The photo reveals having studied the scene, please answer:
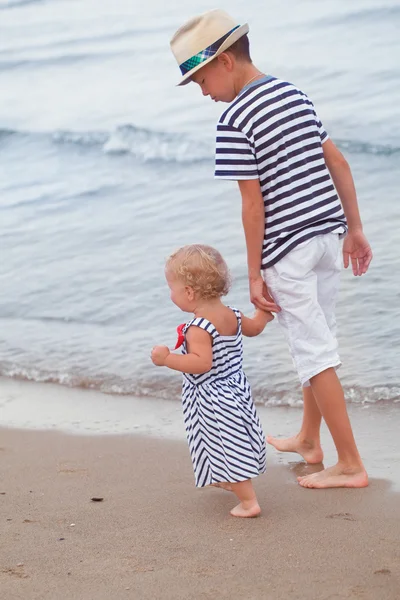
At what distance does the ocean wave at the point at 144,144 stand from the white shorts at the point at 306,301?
6495 millimetres

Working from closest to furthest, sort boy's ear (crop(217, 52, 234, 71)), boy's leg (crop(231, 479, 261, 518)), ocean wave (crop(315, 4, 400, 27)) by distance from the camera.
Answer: boy's leg (crop(231, 479, 261, 518)) < boy's ear (crop(217, 52, 234, 71)) < ocean wave (crop(315, 4, 400, 27))

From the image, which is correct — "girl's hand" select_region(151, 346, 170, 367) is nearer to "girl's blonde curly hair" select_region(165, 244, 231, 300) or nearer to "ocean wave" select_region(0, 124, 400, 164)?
"girl's blonde curly hair" select_region(165, 244, 231, 300)

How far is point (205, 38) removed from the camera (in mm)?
3289

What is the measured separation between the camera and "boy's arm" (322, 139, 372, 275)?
11.5 feet

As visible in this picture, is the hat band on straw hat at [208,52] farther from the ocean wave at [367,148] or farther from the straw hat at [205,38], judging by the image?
the ocean wave at [367,148]

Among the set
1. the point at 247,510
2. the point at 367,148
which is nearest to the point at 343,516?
the point at 247,510

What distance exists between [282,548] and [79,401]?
6.96 feet

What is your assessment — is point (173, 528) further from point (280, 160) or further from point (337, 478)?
point (280, 160)

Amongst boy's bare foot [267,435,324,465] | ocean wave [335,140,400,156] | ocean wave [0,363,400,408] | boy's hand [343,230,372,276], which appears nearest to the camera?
boy's hand [343,230,372,276]

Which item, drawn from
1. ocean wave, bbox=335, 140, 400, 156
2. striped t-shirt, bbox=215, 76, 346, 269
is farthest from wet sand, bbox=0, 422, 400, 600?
ocean wave, bbox=335, 140, 400, 156

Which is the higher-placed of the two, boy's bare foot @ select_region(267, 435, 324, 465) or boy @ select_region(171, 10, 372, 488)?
boy @ select_region(171, 10, 372, 488)

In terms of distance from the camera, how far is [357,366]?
4910 millimetres

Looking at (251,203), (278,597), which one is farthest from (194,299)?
(278,597)

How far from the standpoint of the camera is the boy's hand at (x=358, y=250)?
3617 millimetres
